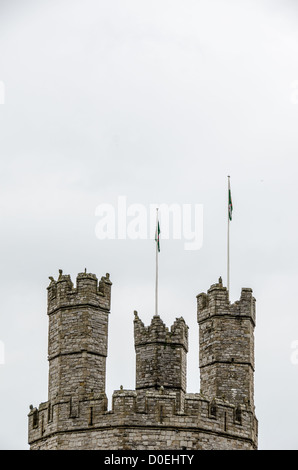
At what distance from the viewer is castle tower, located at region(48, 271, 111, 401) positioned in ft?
225

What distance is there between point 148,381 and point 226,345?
3596mm

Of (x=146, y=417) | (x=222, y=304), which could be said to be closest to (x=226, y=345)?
(x=222, y=304)

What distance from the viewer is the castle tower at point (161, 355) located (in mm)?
69875

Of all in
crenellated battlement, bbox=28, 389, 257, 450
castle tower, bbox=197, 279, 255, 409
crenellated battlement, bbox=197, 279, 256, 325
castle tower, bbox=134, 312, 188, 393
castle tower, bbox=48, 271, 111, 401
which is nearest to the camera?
crenellated battlement, bbox=28, 389, 257, 450

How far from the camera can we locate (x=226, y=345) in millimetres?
71312

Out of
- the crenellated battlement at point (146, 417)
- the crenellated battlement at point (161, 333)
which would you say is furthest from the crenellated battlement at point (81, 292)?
the crenellated battlement at point (146, 417)

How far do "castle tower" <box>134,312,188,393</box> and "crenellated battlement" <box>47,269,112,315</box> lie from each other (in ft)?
6.68

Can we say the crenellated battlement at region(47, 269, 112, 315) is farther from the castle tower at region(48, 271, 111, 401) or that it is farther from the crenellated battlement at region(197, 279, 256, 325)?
the crenellated battlement at region(197, 279, 256, 325)

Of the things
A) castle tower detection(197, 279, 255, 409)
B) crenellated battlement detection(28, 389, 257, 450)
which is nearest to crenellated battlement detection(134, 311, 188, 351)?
castle tower detection(197, 279, 255, 409)

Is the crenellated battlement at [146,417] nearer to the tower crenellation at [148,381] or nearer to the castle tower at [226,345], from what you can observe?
the tower crenellation at [148,381]

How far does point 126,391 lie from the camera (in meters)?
A: 67.2
